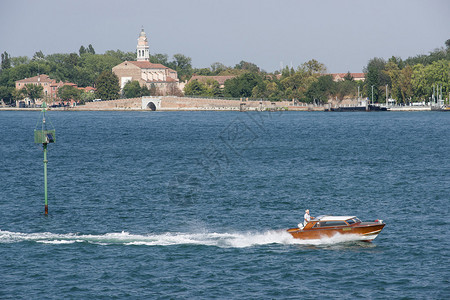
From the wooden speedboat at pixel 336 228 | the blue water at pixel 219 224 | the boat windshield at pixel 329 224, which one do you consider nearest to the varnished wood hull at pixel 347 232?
the wooden speedboat at pixel 336 228

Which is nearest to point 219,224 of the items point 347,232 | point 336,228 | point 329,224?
point 329,224

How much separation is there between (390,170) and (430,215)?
29.2 m

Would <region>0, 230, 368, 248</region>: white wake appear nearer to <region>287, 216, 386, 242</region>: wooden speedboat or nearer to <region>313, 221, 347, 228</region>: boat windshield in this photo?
<region>287, 216, 386, 242</region>: wooden speedboat

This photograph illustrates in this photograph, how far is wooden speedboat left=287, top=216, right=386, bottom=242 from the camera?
153 feet

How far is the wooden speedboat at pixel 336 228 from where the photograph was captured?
46688mm

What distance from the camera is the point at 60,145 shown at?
125 m

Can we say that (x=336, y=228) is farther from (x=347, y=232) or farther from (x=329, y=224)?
(x=347, y=232)

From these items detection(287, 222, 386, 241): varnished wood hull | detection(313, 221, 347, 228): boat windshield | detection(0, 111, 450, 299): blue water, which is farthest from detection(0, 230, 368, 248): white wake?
detection(313, 221, 347, 228): boat windshield

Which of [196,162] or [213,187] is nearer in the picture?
[213,187]

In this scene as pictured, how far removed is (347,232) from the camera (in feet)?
154

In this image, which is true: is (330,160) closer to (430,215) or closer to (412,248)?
(430,215)

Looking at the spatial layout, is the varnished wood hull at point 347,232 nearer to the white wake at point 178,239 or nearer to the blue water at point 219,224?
the white wake at point 178,239

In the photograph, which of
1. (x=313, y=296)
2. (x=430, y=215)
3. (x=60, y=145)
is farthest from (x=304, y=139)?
(x=313, y=296)

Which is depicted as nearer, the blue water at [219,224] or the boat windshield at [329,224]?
the blue water at [219,224]
